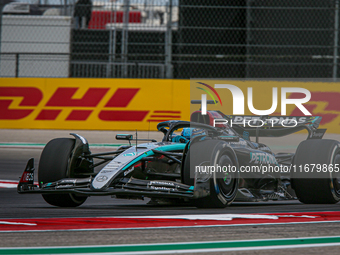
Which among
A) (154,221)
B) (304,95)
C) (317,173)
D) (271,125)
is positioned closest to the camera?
(154,221)

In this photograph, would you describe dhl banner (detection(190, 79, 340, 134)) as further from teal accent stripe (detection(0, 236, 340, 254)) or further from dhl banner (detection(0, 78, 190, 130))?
teal accent stripe (detection(0, 236, 340, 254))

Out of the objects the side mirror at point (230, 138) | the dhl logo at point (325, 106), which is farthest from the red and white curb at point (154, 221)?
the dhl logo at point (325, 106)

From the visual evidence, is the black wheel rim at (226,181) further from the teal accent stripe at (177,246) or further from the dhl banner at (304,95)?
the dhl banner at (304,95)

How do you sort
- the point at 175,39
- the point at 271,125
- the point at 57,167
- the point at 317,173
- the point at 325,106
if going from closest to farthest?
the point at 57,167
the point at 317,173
the point at 271,125
the point at 325,106
the point at 175,39

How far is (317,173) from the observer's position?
5641mm

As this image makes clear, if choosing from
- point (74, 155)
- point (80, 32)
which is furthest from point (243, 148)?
point (80, 32)

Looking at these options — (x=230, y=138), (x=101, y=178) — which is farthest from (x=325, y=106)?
(x=101, y=178)

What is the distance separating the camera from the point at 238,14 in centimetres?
1342

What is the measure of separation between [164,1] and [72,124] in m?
3.76

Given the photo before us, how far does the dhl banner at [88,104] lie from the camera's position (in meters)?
13.0

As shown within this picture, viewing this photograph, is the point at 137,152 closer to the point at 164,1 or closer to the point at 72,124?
the point at 72,124

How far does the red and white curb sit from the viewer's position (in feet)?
12.8

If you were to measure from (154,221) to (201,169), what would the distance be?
945mm

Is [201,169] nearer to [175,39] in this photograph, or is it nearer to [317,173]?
[317,173]
